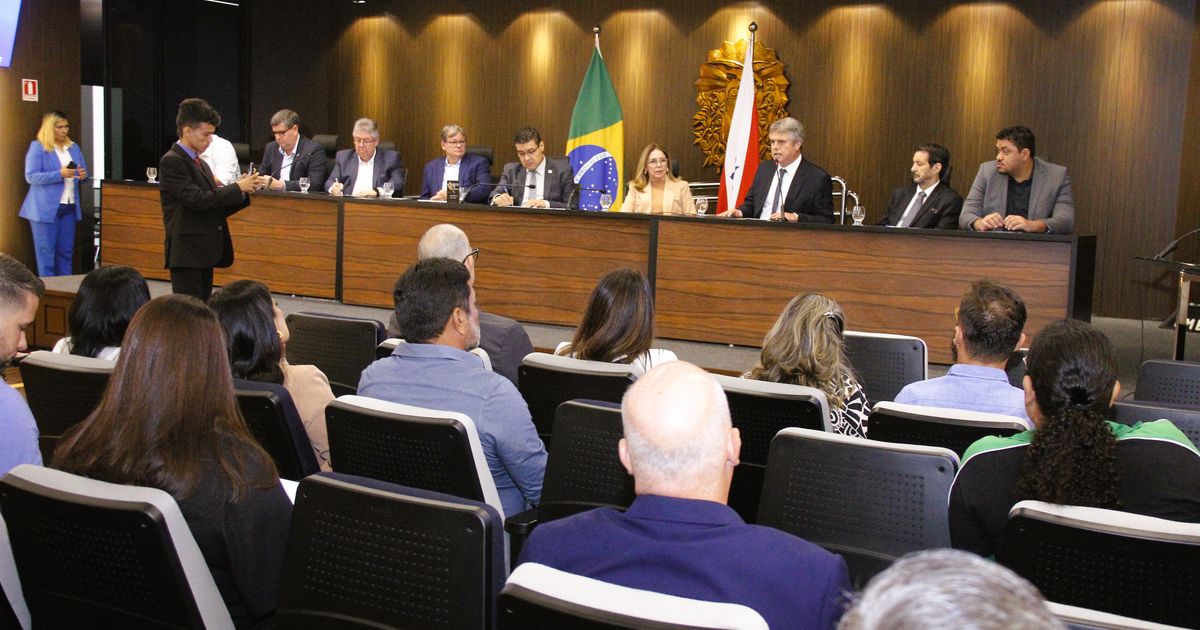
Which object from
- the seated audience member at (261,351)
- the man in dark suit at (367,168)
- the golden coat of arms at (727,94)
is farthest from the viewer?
the golden coat of arms at (727,94)

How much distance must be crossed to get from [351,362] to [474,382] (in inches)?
58.6

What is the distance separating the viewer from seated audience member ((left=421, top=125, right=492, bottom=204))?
806 cm

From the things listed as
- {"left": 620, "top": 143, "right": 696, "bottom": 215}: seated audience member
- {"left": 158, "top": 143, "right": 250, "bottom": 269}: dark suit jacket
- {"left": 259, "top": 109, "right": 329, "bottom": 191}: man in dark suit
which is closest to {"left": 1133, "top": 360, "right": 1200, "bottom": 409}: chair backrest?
{"left": 620, "top": 143, "right": 696, "bottom": 215}: seated audience member

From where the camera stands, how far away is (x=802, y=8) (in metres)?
9.89

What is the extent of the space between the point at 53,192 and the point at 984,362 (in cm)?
914

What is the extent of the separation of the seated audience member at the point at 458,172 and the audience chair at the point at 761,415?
205 inches

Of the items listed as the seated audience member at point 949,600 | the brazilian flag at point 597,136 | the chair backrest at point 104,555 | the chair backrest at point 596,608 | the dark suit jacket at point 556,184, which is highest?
the brazilian flag at point 597,136

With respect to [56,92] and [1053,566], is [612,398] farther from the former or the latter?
[56,92]

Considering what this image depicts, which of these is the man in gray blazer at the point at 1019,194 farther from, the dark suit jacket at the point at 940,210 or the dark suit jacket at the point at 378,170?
the dark suit jacket at the point at 378,170

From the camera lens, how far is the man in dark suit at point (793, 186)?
6879mm

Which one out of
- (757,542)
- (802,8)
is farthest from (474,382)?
(802,8)

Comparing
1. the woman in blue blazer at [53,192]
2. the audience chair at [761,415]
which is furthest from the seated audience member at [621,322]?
the woman in blue blazer at [53,192]

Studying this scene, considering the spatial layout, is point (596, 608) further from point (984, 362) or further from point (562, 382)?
point (984, 362)

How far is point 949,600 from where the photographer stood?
26.8 inches
